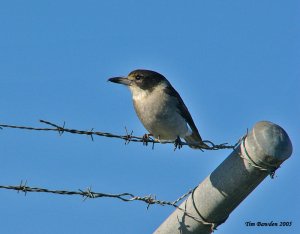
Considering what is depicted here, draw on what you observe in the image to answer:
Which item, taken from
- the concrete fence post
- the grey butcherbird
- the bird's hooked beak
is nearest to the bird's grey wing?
the grey butcherbird

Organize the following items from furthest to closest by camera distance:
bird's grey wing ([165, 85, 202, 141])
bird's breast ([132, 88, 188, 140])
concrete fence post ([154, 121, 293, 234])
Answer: bird's grey wing ([165, 85, 202, 141]), bird's breast ([132, 88, 188, 140]), concrete fence post ([154, 121, 293, 234])

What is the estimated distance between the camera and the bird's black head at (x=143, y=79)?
8219 millimetres

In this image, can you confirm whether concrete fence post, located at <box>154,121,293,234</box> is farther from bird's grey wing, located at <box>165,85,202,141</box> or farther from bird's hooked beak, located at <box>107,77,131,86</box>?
bird's hooked beak, located at <box>107,77,131,86</box>

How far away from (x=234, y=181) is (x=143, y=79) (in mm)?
4255

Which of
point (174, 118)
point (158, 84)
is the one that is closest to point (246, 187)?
point (174, 118)

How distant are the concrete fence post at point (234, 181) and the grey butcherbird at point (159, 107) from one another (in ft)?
10.2

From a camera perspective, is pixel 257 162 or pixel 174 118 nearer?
pixel 257 162

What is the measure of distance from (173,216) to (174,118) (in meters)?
3.41

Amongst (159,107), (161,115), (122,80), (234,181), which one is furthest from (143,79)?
(234,181)

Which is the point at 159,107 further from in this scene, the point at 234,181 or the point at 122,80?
the point at 234,181

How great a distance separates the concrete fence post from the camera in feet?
13.9

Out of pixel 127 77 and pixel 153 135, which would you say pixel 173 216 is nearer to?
pixel 153 135

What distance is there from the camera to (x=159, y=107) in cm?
775

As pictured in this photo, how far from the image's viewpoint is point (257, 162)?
4.25 metres
